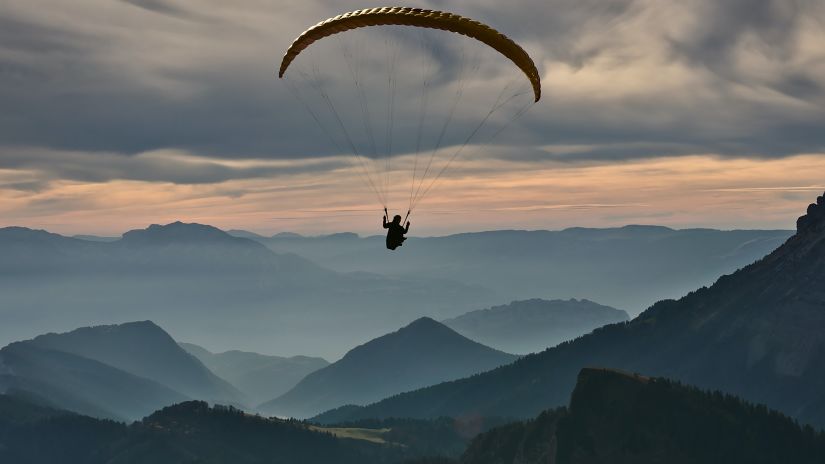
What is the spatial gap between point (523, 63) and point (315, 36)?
67.0 ft

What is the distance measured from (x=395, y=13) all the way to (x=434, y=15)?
384cm

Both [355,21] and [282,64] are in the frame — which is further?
[282,64]

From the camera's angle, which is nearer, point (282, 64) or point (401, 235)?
point (401, 235)

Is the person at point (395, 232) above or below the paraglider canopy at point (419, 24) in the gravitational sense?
below

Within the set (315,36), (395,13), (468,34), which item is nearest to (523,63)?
(468,34)

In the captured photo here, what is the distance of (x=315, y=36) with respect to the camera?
80938mm

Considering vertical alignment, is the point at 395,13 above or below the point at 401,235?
above

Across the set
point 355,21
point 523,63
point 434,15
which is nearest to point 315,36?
point 355,21

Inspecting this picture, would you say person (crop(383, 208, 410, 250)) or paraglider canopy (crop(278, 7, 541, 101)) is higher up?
paraglider canopy (crop(278, 7, 541, 101))

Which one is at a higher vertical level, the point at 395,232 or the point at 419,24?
the point at 419,24

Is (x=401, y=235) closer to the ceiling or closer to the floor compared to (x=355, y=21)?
closer to the floor

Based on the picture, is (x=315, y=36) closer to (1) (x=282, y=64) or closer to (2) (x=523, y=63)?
(1) (x=282, y=64)

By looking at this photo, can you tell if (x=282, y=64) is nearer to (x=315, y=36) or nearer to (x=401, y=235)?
(x=315, y=36)

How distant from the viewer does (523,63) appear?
272 feet
